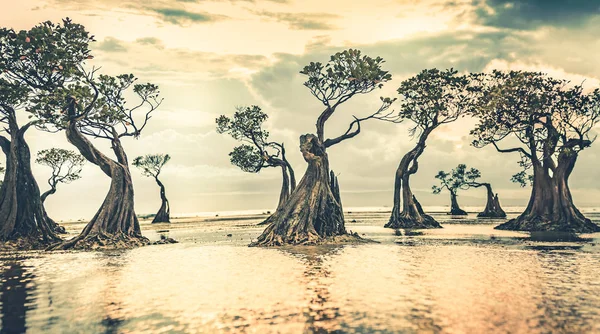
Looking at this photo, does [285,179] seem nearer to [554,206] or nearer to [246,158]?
[246,158]

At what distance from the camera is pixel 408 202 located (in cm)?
5312

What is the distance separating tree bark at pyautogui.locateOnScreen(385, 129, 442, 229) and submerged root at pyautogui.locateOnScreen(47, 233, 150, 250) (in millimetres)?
27866

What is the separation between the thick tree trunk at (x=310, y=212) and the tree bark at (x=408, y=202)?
17761 mm

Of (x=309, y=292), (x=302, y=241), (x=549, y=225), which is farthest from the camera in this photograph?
(x=549, y=225)

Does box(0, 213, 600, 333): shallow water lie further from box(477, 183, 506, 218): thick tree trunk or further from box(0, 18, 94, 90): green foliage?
box(477, 183, 506, 218): thick tree trunk

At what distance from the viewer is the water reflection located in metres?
12.8

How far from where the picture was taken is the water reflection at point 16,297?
1275 centimetres

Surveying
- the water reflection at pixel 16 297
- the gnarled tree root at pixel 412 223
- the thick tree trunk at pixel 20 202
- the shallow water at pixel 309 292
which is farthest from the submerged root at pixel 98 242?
the gnarled tree root at pixel 412 223

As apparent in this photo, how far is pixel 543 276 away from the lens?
19.0m

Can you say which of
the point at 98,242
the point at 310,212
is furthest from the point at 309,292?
the point at 98,242

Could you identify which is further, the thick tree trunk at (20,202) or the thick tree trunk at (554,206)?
the thick tree trunk at (554,206)

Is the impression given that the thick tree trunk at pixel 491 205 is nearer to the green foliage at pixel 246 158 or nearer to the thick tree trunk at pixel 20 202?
the green foliage at pixel 246 158

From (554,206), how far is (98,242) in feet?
126

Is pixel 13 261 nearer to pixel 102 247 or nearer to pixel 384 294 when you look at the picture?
pixel 102 247
